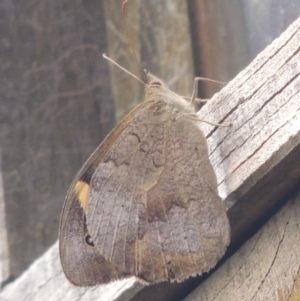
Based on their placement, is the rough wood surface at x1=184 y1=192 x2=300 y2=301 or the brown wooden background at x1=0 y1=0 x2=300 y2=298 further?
the brown wooden background at x1=0 y1=0 x2=300 y2=298

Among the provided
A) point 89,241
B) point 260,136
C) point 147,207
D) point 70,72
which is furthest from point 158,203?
point 70,72

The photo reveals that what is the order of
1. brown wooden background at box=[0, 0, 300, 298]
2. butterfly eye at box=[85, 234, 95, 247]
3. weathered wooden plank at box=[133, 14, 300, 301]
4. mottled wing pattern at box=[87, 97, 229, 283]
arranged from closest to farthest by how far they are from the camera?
weathered wooden plank at box=[133, 14, 300, 301] → mottled wing pattern at box=[87, 97, 229, 283] → butterfly eye at box=[85, 234, 95, 247] → brown wooden background at box=[0, 0, 300, 298]

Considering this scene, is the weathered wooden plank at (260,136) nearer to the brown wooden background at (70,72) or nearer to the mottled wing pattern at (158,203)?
the mottled wing pattern at (158,203)

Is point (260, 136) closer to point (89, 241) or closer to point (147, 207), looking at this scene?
point (147, 207)

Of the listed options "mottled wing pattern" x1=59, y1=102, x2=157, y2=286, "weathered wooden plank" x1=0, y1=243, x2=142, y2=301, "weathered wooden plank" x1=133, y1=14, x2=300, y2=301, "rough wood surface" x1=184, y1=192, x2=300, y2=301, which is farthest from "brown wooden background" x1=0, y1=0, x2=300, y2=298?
"rough wood surface" x1=184, y1=192, x2=300, y2=301

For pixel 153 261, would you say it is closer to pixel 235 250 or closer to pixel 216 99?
pixel 235 250

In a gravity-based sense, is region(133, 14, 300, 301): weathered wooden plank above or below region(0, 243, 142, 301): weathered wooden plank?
above

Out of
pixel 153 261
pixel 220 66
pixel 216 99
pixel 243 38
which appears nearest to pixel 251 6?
pixel 243 38

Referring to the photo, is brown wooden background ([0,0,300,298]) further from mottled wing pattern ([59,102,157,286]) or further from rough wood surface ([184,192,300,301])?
rough wood surface ([184,192,300,301])

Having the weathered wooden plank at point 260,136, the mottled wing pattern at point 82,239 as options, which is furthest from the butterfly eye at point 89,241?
the weathered wooden plank at point 260,136
